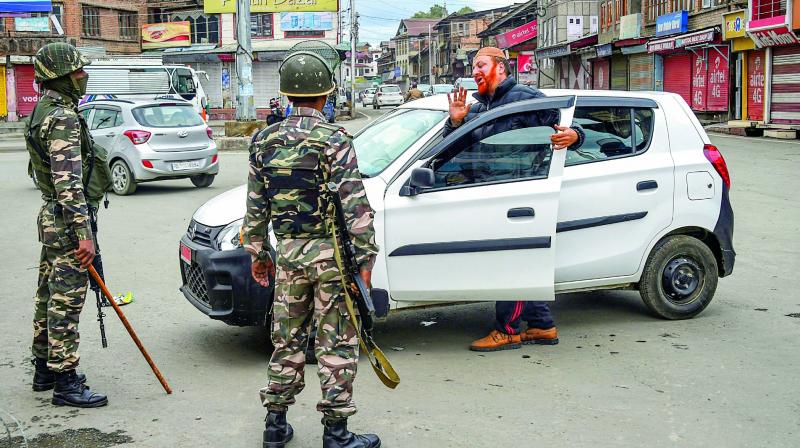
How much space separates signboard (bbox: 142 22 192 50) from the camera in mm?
55406

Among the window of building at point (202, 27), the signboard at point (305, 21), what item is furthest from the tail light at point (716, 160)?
the window of building at point (202, 27)

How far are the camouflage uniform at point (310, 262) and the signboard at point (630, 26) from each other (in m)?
43.4

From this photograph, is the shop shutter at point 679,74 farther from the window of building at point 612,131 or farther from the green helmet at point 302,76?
the green helmet at point 302,76

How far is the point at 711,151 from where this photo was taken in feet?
21.4

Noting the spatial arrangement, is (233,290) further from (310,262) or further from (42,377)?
(310,262)

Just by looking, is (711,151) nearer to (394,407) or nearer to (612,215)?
(612,215)

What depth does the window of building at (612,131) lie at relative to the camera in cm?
625

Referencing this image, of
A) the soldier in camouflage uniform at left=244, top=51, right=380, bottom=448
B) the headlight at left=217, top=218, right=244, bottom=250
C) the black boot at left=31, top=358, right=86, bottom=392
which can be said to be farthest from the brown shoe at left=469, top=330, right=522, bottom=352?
the black boot at left=31, top=358, right=86, bottom=392

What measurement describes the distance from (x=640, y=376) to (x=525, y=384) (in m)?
0.69

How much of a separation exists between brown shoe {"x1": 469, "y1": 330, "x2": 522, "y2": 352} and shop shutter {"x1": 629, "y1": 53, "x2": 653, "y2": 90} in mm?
38530

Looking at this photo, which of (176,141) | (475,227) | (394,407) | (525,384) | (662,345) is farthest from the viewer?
(176,141)

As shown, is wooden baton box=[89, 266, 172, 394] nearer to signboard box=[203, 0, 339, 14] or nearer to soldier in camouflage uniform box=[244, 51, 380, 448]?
soldier in camouflage uniform box=[244, 51, 380, 448]

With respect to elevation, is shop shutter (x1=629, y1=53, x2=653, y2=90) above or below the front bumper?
above

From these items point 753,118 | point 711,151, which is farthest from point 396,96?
point 711,151
